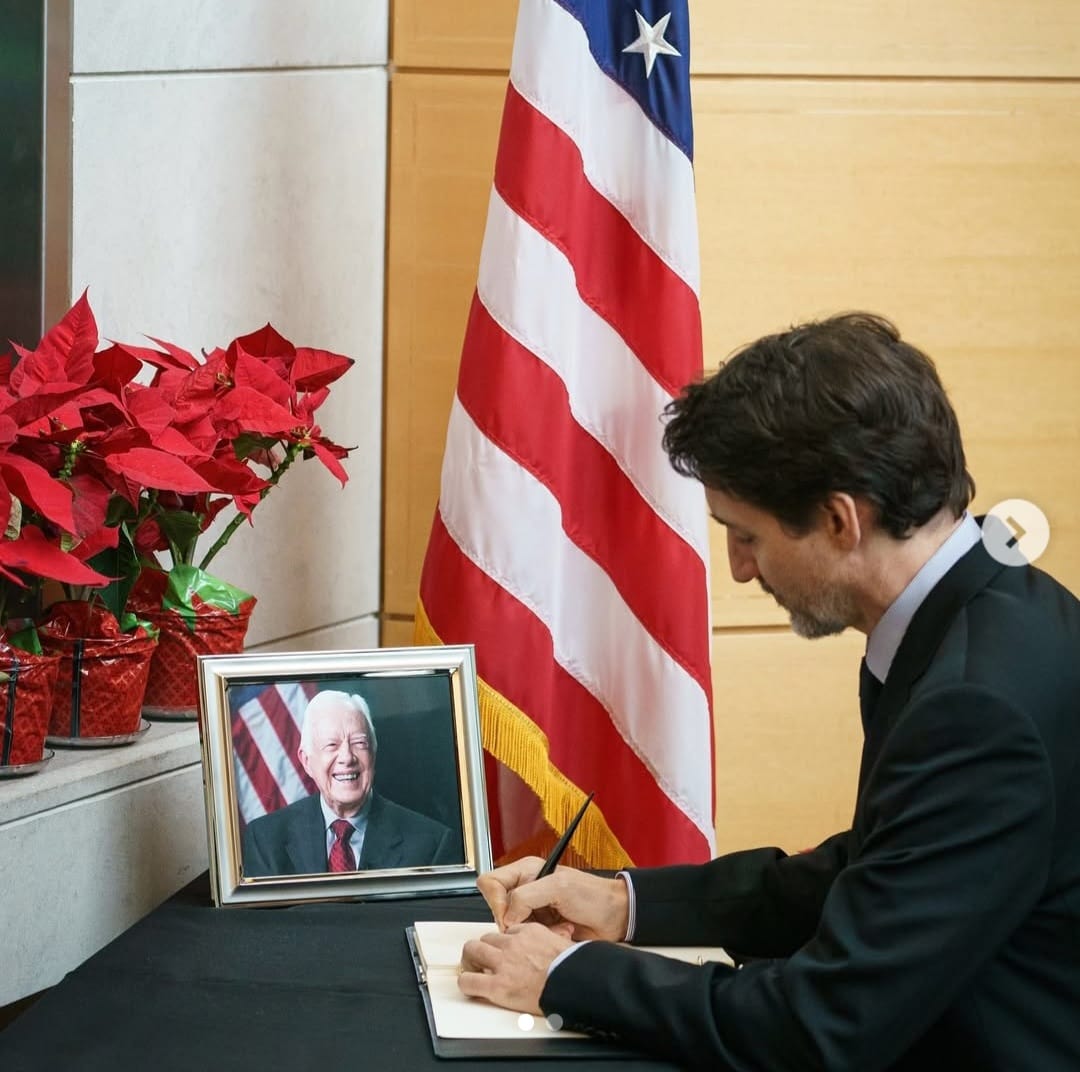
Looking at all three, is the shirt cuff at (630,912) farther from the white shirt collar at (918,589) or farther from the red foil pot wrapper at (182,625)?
the red foil pot wrapper at (182,625)

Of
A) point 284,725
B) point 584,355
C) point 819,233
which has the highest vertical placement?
point 819,233

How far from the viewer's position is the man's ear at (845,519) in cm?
129

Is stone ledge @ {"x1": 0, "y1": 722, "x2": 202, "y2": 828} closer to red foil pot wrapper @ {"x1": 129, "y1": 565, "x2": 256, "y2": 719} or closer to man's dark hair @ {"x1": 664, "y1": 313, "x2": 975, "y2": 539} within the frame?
red foil pot wrapper @ {"x1": 129, "y1": 565, "x2": 256, "y2": 719}

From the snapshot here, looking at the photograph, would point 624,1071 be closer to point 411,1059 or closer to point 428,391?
point 411,1059

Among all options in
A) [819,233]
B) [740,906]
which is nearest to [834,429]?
[740,906]

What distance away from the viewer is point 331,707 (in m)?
1.65

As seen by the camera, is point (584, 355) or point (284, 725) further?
point (584, 355)

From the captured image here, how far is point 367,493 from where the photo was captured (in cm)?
279

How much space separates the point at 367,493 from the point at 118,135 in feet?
2.94

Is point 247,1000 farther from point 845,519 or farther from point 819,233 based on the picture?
point 819,233

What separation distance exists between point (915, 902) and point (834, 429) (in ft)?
1.39

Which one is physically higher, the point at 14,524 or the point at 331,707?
the point at 14,524

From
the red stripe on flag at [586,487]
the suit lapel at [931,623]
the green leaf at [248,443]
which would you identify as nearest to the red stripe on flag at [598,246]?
the red stripe on flag at [586,487]

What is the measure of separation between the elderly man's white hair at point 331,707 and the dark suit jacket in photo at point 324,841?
0.07m
